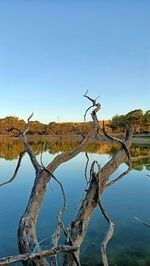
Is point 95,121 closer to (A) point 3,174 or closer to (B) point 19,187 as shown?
(B) point 19,187

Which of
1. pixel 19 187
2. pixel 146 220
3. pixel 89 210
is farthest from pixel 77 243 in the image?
pixel 19 187

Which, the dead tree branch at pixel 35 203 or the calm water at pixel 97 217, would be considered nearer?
the dead tree branch at pixel 35 203

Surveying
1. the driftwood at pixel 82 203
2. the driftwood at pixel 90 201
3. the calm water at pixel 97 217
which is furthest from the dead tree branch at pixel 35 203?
the calm water at pixel 97 217

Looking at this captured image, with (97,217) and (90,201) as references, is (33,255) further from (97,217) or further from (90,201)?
(97,217)

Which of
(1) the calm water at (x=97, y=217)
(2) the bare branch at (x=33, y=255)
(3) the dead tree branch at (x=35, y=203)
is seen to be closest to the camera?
(2) the bare branch at (x=33, y=255)

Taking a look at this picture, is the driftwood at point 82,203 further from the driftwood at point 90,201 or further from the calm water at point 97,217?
the calm water at point 97,217

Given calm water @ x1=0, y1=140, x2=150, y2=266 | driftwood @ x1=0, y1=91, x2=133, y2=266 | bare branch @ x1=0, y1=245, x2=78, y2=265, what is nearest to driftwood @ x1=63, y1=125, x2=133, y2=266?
driftwood @ x1=0, y1=91, x2=133, y2=266

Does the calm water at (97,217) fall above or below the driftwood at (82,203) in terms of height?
below

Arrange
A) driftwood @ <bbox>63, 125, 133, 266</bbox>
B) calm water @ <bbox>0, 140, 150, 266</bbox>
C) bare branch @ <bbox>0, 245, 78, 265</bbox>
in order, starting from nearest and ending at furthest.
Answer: bare branch @ <bbox>0, 245, 78, 265</bbox>, driftwood @ <bbox>63, 125, 133, 266</bbox>, calm water @ <bbox>0, 140, 150, 266</bbox>

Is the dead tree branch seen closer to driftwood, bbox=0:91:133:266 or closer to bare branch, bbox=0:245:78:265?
driftwood, bbox=0:91:133:266

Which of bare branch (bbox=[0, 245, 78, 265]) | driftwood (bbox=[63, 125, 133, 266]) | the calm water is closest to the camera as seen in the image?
bare branch (bbox=[0, 245, 78, 265])

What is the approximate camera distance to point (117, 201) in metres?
9.81

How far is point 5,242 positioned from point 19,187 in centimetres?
611

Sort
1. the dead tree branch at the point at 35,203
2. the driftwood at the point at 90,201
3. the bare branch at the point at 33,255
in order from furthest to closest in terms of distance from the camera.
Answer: the driftwood at the point at 90,201
the dead tree branch at the point at 35,203
the bare branch at the point at 33,255
